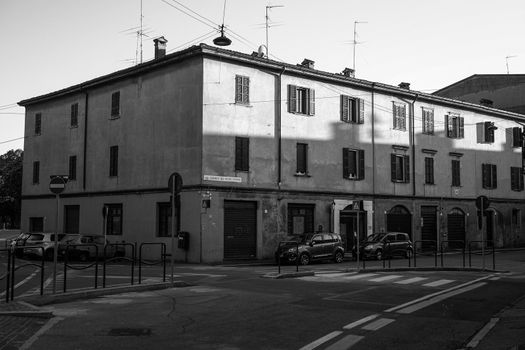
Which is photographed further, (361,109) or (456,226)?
(456,226)

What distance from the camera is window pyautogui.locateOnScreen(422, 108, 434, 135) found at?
39.8 m

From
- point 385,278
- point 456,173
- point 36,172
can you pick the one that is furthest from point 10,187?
point 385,278

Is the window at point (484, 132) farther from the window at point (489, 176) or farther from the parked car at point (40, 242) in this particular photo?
the parked car at point (40, 242)

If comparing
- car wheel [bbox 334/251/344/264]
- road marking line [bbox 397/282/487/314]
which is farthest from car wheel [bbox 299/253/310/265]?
road marking line [bbox 397/282/487/314]

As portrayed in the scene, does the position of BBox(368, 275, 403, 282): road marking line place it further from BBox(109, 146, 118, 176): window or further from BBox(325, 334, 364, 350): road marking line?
BBox(109, 146, 118, 176): window

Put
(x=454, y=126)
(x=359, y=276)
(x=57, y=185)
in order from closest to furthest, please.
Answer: (x=57, y=185)
(x=359, y=276)
(x=454, y=126)

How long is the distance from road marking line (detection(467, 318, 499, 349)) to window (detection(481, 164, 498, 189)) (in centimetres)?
3563

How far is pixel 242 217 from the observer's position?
29.3 m

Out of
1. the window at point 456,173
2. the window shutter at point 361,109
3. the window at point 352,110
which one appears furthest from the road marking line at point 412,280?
the window at point 456,173

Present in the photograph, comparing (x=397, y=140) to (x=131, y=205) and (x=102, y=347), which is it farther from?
(x=102, y=347)

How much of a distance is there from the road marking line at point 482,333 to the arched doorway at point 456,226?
31546mm

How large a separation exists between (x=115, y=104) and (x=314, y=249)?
14954 mm

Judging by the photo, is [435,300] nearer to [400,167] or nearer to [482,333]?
[482,333]

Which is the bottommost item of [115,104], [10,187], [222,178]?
[222,178]
